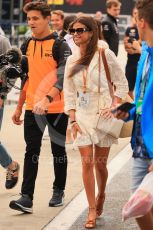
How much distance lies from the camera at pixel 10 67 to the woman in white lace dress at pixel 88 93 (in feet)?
1.93

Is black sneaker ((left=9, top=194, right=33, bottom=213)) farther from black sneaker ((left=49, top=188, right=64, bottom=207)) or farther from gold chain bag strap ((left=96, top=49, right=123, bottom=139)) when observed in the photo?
gold chain bag strap ((left=96, top=49, right=123, bottom=139))

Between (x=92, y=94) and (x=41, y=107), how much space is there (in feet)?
1.48

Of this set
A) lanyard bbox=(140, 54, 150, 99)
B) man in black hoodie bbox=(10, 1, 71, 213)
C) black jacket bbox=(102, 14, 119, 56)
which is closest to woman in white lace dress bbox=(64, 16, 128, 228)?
man in black hoodie bbox=(10, 1, 71, 213)

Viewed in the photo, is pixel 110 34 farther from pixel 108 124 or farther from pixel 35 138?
pixel 108 124

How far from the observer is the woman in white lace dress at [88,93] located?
21.1ft

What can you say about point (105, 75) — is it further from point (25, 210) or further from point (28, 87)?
point (25, 210)

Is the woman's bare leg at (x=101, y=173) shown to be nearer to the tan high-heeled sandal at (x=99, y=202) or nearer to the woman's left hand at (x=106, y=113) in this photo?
the tan high-heeled sandal at (x=99, y=202)

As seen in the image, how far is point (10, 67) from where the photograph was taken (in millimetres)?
6887

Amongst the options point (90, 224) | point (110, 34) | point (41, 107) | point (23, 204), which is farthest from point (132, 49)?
point (90, 224)

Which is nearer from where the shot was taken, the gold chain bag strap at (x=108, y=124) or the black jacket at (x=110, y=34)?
the gold chain bag strap at (x=108, y=124)

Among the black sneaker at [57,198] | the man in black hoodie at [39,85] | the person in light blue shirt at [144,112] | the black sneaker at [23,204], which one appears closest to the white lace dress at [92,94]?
the man in black hoodie at [39,85]

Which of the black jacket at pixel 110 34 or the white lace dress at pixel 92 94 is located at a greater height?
the white lace dress at pixel 92 94

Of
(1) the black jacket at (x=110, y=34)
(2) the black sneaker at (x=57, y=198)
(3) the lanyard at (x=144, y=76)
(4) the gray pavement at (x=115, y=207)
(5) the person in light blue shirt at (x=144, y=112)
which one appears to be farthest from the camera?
(1) the black jacket at (x=110, y=34)

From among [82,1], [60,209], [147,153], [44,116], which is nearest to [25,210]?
[60,209]
